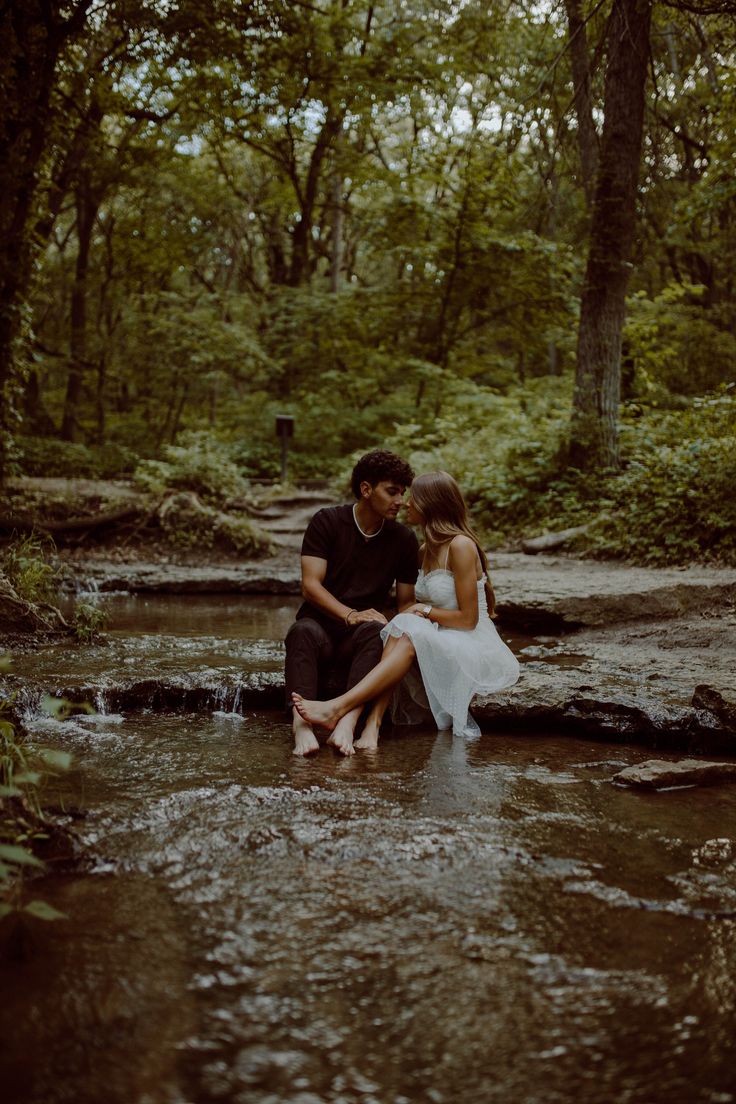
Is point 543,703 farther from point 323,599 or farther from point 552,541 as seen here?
point 552,541

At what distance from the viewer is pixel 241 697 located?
4980 millimetres

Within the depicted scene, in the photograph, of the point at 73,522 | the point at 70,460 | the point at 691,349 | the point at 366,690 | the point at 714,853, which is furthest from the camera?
the point at 691,349

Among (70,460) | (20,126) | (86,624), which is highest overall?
(20,126)

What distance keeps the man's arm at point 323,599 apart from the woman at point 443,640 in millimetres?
187

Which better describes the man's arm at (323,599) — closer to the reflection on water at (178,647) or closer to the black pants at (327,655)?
the black pants at (327,655)

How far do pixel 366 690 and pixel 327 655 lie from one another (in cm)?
44

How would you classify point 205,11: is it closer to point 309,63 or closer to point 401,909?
point 309,63

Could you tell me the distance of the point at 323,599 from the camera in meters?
4.69

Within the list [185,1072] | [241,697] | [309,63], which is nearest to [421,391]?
[309,63]

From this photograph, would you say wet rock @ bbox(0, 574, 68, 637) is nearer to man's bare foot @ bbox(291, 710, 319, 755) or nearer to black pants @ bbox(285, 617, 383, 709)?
black pants @ bbox(285, 617, 383, 709)

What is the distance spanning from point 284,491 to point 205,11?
834 cm

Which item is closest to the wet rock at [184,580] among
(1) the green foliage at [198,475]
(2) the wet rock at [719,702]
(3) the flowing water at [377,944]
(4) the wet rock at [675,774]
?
(1) the green foliage at [198,475]

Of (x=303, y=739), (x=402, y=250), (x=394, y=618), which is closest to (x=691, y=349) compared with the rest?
(x=402, y=250)

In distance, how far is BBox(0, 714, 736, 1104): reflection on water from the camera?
1748 millimetres
